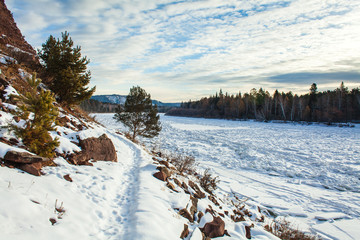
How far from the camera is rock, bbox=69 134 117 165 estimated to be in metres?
5.71

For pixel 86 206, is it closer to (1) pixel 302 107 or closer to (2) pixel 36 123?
(2) pixel 36 123

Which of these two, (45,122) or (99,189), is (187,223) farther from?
(45,122)

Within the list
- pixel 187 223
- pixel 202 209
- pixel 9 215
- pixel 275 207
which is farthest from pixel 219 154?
pixel 9 215

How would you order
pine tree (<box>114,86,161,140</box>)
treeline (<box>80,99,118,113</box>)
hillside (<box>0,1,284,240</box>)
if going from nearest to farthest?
hillside (<box>0,1,284,240</box>), pine tree (<box>114,86,161,140</box>), treeline (<box>80,99,118,113</box>)

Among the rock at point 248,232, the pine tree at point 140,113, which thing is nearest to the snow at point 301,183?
the rock at point 248,232

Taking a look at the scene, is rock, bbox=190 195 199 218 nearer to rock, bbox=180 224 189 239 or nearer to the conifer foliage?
rock, bbox=180 224 189 239

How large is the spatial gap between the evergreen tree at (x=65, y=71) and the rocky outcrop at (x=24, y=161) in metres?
7.30

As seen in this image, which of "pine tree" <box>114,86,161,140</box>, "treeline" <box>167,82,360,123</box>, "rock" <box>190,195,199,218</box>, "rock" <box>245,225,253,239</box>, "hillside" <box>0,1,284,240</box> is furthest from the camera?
"treeline" <box>167,82,360,123</box>

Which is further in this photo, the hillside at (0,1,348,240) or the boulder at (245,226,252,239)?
the boulder at (245,226,252,239)

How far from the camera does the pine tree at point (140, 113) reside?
17.0 metres

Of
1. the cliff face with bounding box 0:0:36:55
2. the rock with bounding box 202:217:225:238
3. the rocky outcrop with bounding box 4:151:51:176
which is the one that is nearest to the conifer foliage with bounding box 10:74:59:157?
the rocky outcrop with bounding box 4:151:51:176

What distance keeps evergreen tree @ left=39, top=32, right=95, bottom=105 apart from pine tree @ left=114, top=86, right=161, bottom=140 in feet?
19.8

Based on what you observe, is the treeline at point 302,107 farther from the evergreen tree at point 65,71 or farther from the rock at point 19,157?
the rock at point 19,157

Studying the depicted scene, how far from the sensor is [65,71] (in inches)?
391
